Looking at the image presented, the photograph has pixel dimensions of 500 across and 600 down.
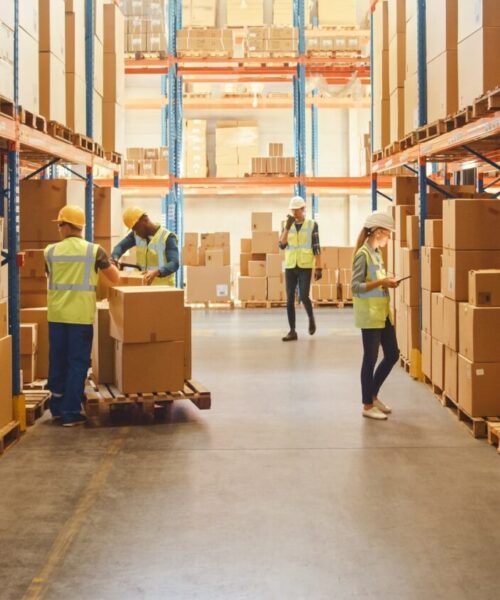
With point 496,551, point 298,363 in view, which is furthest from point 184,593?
point 298,363

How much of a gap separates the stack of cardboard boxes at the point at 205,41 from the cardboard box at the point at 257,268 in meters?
4.07

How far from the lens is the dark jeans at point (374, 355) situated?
7.22 meters

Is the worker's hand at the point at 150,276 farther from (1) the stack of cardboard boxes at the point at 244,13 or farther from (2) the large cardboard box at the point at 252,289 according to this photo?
(1) the stack of cardboard boxes at the point at 244,13

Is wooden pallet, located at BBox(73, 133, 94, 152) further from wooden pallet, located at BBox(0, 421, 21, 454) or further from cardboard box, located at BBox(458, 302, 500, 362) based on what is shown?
cardboard box, located at BBox(458, 302, 500, 362)

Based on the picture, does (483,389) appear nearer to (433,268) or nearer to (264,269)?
(433,268)

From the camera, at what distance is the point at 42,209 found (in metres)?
9.34

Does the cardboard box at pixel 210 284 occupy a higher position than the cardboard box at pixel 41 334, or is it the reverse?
the cardboard box at pixel 210 284

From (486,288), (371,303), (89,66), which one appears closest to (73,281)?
(371,303)

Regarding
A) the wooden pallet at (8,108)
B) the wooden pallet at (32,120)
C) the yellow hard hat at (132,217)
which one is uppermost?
the wooden pallet at (32,120)

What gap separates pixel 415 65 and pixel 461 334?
381 centimetres

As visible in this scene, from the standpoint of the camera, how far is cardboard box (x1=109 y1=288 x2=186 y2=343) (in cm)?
722

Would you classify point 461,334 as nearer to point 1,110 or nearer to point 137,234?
point 137,234

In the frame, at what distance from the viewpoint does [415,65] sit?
9.72 meters

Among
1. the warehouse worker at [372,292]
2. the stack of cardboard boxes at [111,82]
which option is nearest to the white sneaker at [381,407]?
the warehouse worker at [372,292]
